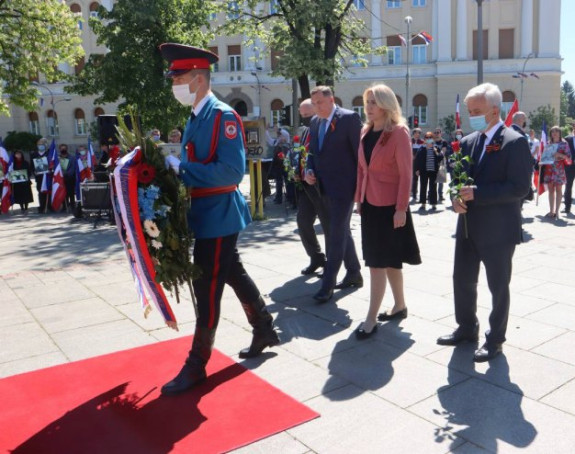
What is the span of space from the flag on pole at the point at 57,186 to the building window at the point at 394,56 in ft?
111

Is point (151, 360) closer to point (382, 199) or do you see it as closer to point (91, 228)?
point (382, 199)

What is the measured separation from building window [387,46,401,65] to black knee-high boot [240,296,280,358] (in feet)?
140

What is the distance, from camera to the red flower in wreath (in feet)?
11.9

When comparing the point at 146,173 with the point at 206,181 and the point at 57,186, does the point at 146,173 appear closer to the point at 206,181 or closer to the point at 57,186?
the point at 206,181

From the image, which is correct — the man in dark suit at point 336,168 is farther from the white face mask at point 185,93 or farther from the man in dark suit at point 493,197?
the white face mask at point 185,93

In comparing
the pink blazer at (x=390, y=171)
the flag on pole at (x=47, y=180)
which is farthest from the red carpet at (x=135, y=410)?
the flag on pole at (x=47, y=180)

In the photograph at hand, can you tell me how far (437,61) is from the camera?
4322cm

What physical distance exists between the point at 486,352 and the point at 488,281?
1.64ft

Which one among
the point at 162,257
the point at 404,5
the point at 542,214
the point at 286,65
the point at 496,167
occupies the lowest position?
the point at 542,214

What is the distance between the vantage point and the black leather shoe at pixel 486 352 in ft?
14.0

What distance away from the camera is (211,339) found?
404 cm

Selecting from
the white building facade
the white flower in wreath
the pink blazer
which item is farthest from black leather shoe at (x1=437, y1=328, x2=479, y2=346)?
the white building facade

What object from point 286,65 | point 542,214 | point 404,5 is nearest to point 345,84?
point 404,5

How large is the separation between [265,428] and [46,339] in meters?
2.48
